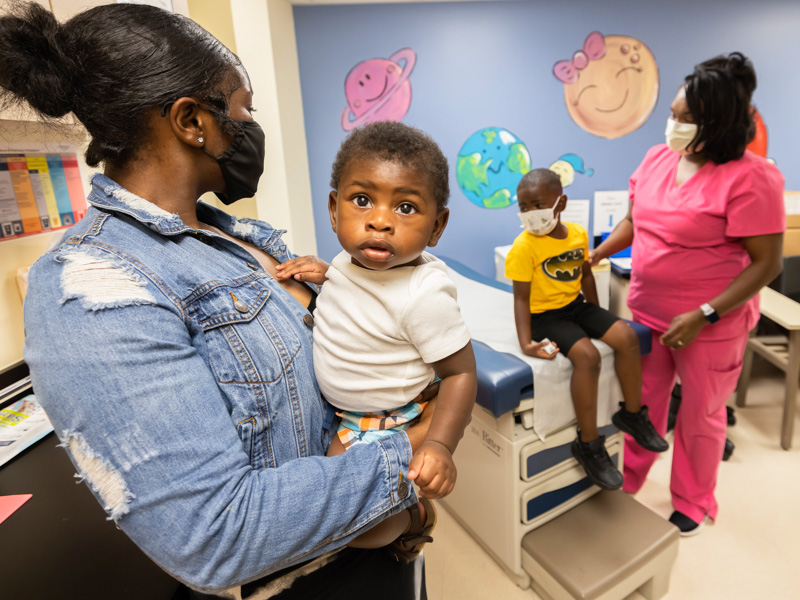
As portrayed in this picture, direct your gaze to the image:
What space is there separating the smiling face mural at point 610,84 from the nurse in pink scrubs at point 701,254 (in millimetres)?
1218

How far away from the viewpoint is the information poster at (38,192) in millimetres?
1438

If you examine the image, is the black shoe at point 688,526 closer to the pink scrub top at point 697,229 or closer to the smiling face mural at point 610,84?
the pink scrub top at point 697,229

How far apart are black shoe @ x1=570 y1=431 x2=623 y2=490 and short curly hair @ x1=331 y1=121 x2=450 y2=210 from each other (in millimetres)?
1303

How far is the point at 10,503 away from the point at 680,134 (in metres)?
2.30

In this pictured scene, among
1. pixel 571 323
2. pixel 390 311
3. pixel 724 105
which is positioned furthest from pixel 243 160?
pixel 724 105

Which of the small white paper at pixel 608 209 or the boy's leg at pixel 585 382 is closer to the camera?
the boy's leg at pixel 585 382

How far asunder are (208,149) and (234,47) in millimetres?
1757

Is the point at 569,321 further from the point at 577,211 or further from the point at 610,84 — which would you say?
the point at 610,84

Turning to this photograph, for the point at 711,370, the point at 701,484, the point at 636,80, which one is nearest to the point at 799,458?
the point at 701,484

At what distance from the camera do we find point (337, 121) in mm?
2979

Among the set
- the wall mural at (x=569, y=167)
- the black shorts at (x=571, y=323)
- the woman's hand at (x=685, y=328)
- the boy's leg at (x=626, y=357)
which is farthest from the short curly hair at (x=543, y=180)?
the wall mural at (x=569, y=167)

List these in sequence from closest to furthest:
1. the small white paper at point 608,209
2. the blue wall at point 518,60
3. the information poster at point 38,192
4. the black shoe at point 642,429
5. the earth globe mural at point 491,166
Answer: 1. the information poster at point 38,192
2. the black shoe at point 642,429
3. the blue wall at point 518,60
4. the earth globe mural at point 491,166
5. the small white paper at point 608,209

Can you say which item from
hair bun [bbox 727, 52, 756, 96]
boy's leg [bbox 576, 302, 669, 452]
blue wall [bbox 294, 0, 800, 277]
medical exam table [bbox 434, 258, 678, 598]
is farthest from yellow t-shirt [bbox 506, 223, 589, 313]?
blue wall [bbox 294, 0, 800, 277]

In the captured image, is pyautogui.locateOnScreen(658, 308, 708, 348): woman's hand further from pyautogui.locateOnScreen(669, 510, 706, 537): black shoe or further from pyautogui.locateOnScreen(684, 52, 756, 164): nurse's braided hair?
pyautogui.locateOnScreen(669, 510, 706, 537): black shoe
